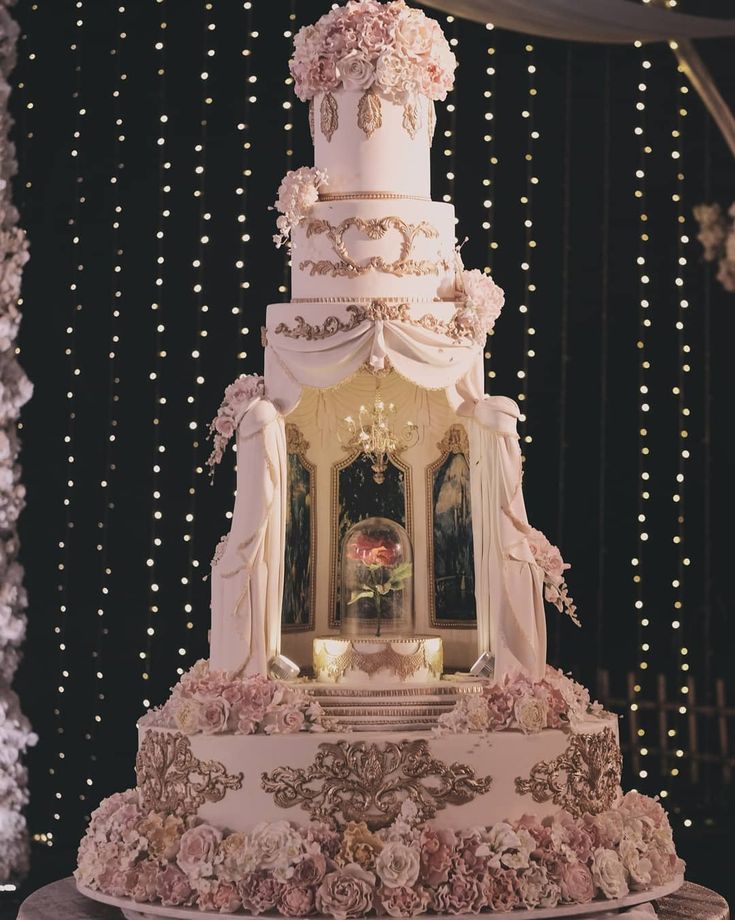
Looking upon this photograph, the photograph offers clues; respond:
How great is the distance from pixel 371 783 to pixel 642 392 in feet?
12.7

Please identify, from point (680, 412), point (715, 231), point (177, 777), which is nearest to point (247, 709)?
point (177, 777)

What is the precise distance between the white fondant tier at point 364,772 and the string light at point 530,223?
338 centimetres

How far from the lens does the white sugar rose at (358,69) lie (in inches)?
318

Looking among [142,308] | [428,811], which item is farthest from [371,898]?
[142,308]

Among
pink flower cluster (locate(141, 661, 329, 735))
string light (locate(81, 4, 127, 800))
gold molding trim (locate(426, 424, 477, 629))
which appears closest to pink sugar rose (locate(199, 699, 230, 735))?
pink flower cluster (locate(141, 661, 329, 735))

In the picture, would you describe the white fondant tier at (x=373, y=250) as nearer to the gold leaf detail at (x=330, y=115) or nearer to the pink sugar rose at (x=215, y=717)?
the gold leaf detail at (x=330, y=115)

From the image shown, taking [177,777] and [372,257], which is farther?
[372,257]

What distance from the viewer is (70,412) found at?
1084 centimetres

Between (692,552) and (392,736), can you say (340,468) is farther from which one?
(692,552)

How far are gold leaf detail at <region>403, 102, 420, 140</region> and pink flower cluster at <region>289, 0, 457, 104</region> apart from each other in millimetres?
41

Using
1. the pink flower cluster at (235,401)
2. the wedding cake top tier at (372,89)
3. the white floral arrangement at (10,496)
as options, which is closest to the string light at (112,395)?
the white floral arrangement at (10,496)

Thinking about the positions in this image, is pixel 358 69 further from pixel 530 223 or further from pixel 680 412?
pixel 680 412

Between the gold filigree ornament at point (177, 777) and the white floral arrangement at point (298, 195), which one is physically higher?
the white floral arrangement at point (298, 195)

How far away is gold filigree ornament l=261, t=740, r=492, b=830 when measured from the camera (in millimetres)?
7176
